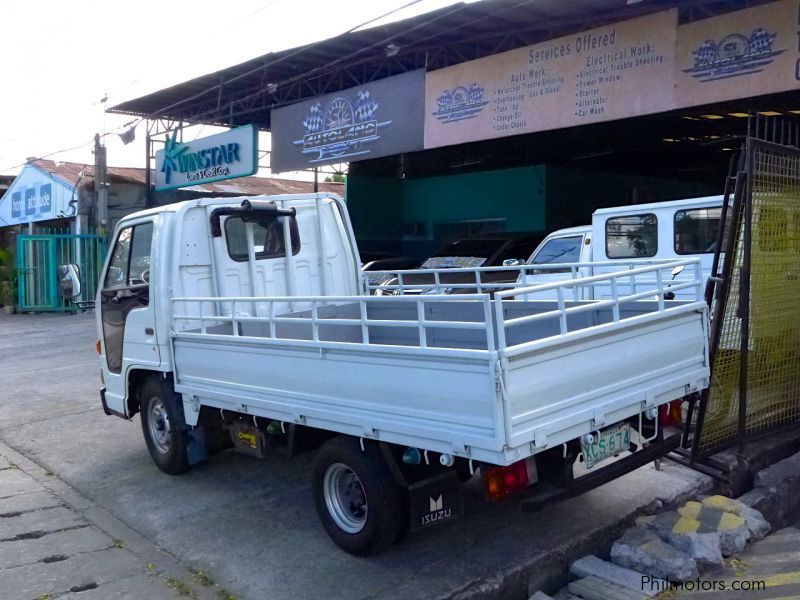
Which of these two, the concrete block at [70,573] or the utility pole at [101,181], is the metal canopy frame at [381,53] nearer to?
the utility pole at [101,181]

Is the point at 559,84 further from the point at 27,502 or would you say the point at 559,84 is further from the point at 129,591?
the point at 129,591

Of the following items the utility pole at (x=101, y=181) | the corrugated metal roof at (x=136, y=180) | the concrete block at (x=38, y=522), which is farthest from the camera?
the corrugated metal roof at (x=136, y=180)

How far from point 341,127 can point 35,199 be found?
13.3 metres

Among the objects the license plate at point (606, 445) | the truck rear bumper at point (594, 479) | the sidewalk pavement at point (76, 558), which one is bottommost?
the sidewalk pavement at point (76, 558)

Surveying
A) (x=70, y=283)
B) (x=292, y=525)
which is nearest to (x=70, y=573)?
(x=292, y=525)

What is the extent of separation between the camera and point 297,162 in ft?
47.7

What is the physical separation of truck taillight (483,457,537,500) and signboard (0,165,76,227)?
19716mm

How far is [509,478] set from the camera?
378 centimetres

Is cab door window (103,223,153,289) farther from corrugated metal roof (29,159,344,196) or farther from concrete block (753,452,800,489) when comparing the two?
corrugated metal roof (29,159,344,196)

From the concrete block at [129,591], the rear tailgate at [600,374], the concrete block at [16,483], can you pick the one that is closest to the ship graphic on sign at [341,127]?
the concrete block at [16,483]

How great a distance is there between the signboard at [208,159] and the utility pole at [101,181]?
1618mm

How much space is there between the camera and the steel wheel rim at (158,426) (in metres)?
6.01

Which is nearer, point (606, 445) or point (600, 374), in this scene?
point (600, 374)

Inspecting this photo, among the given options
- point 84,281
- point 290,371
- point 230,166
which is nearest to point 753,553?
point 290,371
